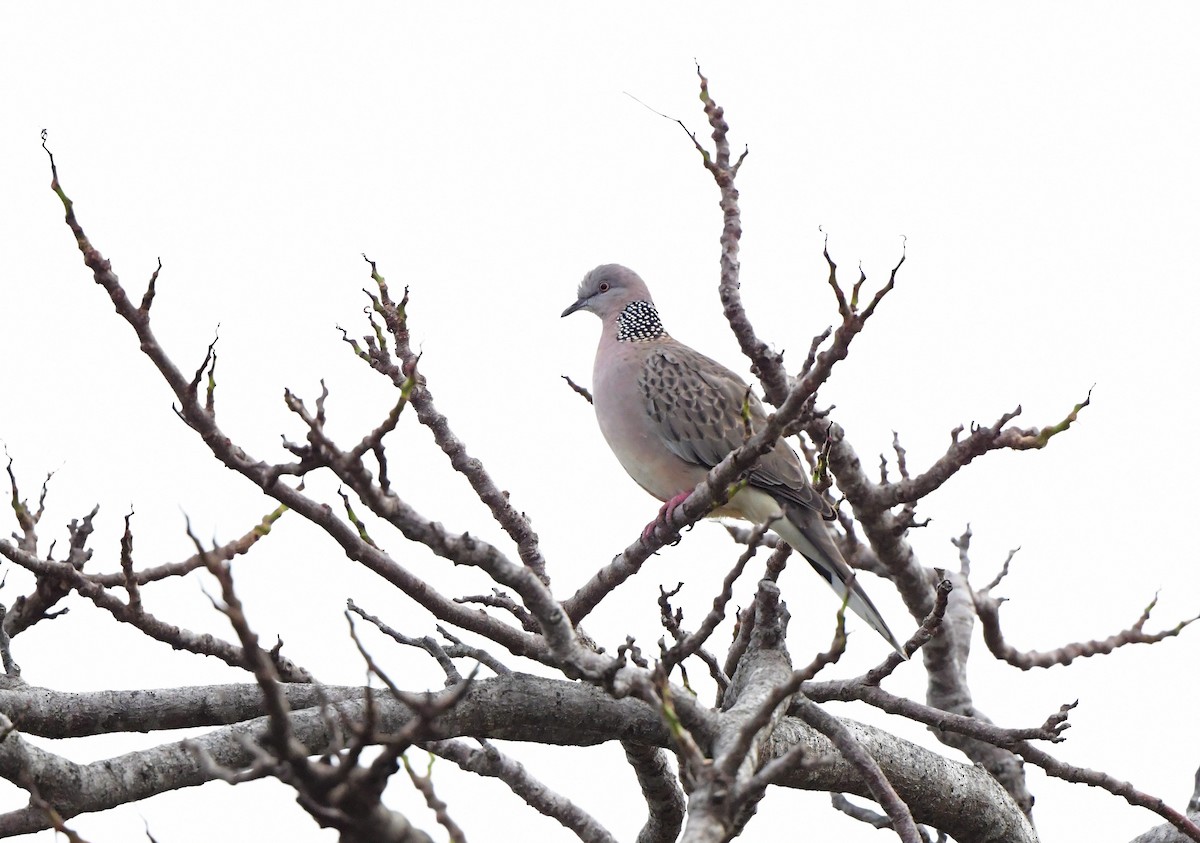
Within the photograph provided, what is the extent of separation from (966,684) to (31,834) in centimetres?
418

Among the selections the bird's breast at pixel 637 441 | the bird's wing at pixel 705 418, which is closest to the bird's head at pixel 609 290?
the bird's wing at pixel 705 418

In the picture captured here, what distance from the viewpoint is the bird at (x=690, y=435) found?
5496 millimetres

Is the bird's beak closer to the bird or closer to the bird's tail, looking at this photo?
the bird

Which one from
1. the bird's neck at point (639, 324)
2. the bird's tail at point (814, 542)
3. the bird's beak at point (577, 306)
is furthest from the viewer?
the bird's beak at point (577, 306)

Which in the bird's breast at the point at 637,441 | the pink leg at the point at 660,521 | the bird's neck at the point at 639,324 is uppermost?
the bird's neck at the point at 639,324

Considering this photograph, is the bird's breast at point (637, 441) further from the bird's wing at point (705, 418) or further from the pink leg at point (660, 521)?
the pink leg at point (660, 521)

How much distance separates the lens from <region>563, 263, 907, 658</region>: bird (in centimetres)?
550

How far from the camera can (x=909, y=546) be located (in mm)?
5512

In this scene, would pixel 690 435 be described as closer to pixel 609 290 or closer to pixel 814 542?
pixel 814 542

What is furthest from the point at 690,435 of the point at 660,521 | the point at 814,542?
the point at 660,521

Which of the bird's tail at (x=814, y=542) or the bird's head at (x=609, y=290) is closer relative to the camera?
the bird's tail at (x=814, y=542)

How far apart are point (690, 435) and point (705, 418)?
0.12 meters

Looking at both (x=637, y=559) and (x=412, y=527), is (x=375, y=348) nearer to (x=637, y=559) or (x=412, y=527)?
(x=637, y=559)

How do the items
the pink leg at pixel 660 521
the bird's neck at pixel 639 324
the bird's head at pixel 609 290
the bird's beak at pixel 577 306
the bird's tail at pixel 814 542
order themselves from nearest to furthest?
the pink leg at pixel 660 521, the bird's tail at pixel 814 542, the bird's neck at pixel 639 324, the bird's head at pixel 609 290, the bird's beak at pixel 577 306
